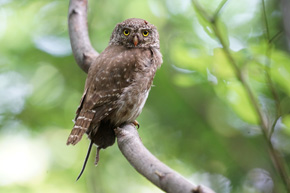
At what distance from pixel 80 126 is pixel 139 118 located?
2.19m

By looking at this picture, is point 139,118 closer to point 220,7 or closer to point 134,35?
point 134,35

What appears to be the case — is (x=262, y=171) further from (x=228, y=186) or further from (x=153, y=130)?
(x=153, y=130)

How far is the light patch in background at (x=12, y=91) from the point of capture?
5.41 metres

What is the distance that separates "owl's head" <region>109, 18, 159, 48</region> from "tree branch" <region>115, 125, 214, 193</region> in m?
1.52

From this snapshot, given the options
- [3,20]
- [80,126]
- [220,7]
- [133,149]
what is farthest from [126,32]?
[3,20]

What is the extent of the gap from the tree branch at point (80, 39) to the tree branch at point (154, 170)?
125 centimetres

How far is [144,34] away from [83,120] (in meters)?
1.16

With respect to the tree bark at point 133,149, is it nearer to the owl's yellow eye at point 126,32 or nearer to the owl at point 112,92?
the owl at point 112,92

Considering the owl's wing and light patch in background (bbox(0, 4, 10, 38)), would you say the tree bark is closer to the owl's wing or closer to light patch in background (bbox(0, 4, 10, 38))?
the owl's wing

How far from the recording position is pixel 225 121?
15.8 feet

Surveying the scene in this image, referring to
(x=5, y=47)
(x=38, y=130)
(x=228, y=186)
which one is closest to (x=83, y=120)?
(x=228, y=186)

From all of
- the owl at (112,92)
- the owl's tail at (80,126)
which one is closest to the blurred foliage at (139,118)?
the owl at (112,92)

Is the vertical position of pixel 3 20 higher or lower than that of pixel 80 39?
higher

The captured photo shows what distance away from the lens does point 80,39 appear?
3395 mm
